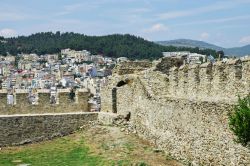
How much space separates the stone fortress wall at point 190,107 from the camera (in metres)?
16.9

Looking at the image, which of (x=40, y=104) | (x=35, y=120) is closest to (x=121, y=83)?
(x=40, y=104)

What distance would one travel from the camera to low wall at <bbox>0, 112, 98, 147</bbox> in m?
26.4

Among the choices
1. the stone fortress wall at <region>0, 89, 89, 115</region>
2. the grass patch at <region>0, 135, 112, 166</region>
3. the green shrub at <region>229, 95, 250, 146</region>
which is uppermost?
the green shrub at <region>229, 95, 250, 146</region>

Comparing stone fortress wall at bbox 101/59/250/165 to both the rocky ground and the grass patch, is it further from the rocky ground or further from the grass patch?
the grass patch

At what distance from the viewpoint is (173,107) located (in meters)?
20.8

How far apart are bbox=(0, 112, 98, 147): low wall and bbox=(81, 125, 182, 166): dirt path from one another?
82cm

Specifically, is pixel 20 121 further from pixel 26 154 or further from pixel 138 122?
pixel 138 122

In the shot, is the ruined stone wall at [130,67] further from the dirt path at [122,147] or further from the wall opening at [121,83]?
the dirt path at [122,147]

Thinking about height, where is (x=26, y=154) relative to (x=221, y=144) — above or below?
below

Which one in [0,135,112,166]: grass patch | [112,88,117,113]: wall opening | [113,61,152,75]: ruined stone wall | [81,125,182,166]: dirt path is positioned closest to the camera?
[81,125,182,166]: dirt path

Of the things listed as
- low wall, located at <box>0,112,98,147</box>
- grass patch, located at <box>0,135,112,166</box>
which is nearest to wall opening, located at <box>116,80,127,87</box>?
low wall, located at <box>0,112,98,147</box>

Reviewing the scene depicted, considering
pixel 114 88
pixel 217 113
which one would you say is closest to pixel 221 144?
pixel 217 113

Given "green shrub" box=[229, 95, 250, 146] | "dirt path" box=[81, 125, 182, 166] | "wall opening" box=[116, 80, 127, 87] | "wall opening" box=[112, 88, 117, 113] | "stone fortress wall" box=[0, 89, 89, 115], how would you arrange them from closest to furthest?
"green shrub" box=[229, 95, 250, 146] → "dirt path" box=[81, 125, 182, 166] → "wall opening" box=[112, 88, 117, 113] → "wall opening" box=[116, 80, 127, 87] → "stone fortress wall" box=[0, 89, 89, 115]

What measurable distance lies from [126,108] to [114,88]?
6.00 ft
